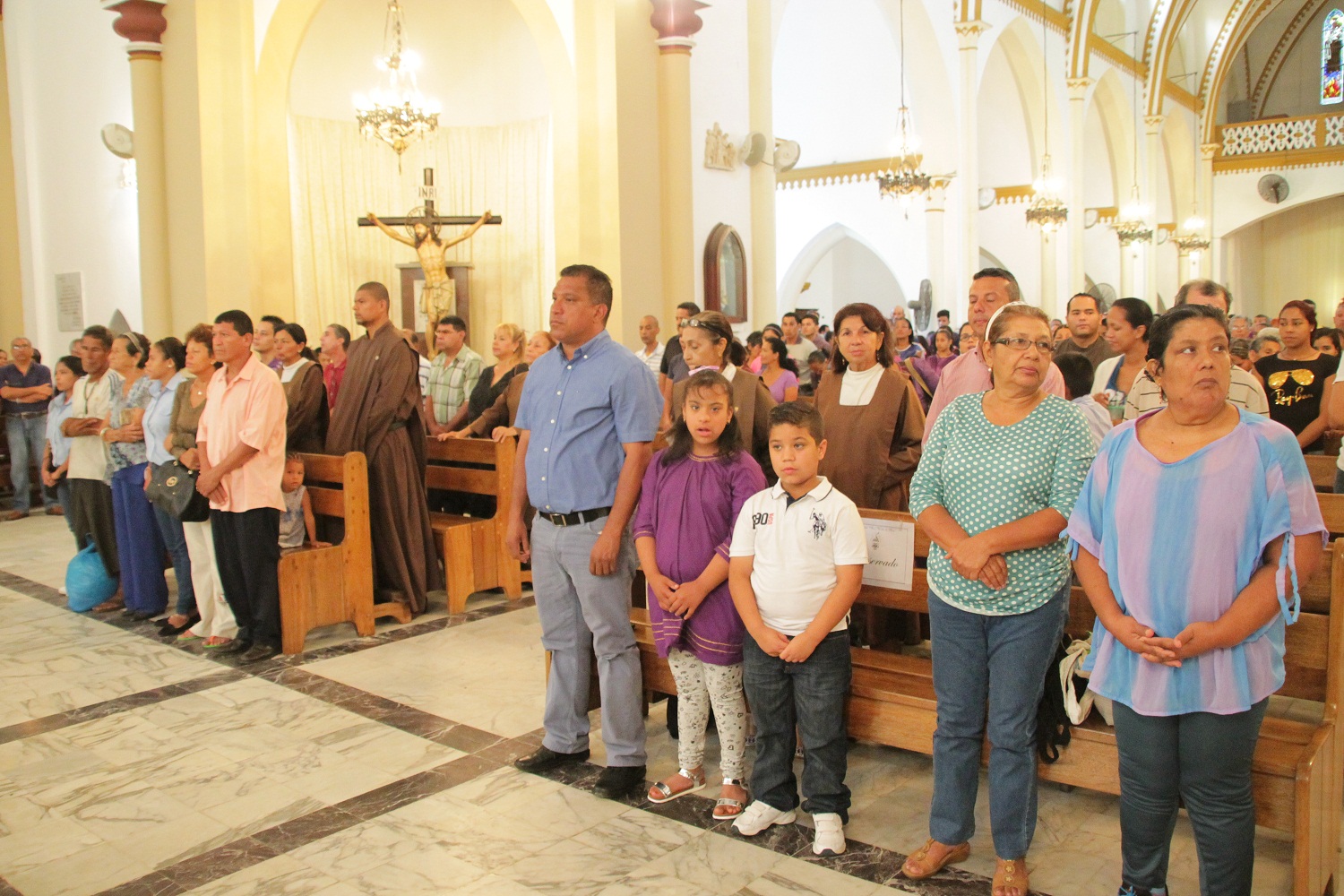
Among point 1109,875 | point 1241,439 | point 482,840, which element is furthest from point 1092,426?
point 482,840

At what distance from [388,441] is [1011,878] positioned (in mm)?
3834

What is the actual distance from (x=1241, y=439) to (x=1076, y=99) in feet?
59.4

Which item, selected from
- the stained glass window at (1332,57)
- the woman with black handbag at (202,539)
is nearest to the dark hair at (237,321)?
the woman with black handbag at (202,539)

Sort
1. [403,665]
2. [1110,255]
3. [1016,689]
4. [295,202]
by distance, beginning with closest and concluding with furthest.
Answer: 1. [1016,689]
2. [403,665]
3. [295,202]
4. [1110,255]

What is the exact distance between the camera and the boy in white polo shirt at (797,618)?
2850 millimetres

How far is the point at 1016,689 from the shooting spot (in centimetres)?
251

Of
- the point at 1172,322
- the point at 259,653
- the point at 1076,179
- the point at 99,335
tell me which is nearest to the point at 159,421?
the point at 259,653

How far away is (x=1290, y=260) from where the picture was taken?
25422mm

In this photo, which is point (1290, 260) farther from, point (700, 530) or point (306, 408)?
Result: point (700, 530)

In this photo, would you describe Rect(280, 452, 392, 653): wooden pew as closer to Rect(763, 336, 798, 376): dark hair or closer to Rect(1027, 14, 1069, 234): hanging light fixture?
Rect(763, 336, 798, 376): dark hair

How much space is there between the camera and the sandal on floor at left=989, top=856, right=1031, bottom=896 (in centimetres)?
257

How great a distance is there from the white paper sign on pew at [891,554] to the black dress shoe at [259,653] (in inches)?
115

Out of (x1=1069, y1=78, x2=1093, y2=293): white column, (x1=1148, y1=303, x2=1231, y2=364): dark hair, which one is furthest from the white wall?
(x1=1069, y1=78, x2=1093, y2=293): white column

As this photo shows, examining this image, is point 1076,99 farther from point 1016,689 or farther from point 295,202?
point 1016,689
